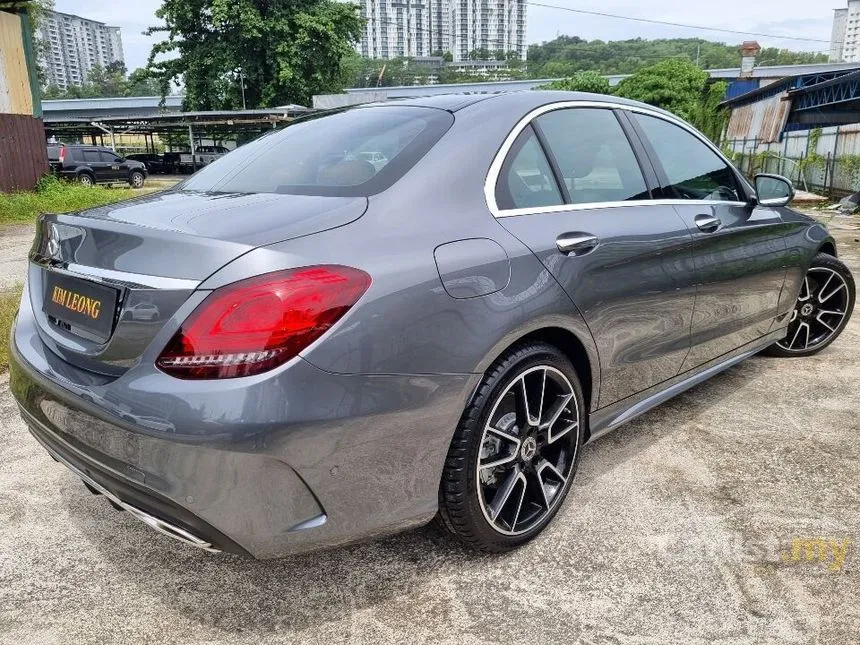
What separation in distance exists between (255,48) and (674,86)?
68.8 ft

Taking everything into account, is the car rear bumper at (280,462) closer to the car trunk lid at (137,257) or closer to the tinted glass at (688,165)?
the car trunk lid at (137,257)

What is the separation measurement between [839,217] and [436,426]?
45.8 ft

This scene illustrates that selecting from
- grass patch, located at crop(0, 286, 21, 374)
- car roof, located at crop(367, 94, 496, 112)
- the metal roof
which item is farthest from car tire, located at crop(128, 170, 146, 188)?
the metal roof

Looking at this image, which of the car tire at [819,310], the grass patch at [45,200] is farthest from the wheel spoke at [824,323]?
the grass patch at [45,200]

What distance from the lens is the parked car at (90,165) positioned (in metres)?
23.3

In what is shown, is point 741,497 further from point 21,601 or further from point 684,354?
point 21,601

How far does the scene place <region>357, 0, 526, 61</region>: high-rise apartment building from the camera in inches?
2507

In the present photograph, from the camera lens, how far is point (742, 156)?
85.4 feet

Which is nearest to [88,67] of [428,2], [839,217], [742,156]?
[428,2]

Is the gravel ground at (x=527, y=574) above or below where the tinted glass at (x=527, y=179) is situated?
below

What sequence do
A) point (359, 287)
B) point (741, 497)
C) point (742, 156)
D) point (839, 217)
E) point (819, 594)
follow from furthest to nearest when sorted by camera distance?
point (742, 156) < point (839, 217) < point (741, 497) < point (819, 594) < point (359, 287)

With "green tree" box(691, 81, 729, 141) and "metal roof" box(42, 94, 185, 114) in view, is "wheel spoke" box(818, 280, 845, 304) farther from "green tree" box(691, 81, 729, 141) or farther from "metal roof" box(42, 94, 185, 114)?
"metal roof" box(42, 94, 185, 114)

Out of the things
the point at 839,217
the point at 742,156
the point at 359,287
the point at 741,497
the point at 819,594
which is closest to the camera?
the point at 359,287

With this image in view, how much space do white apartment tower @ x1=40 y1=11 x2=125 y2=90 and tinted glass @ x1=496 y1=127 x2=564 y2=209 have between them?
130 metres
